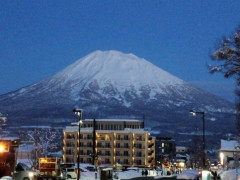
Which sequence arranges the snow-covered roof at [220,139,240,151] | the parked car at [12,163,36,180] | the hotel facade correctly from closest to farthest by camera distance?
the parked car at [12,163,36,180] < the snow-covered roof at [220,139,240,151] < the hotel facade

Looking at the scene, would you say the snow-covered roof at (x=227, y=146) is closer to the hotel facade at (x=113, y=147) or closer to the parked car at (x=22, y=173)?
the hotel facade at (x=113, y=147)

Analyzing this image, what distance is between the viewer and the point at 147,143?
389ft

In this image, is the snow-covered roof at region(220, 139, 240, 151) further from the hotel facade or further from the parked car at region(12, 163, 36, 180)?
the parked car at region(12, 163, 36, 180)

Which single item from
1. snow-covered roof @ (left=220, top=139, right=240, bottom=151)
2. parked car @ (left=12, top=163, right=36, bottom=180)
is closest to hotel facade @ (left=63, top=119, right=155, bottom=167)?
snow-covered roof @ (left=220, top=139, right=240, bottom=151)

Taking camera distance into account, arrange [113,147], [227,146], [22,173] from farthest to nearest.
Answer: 1. [113,147]
2. [227,146]
3. [22,173]

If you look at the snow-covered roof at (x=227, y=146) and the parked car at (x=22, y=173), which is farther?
the snow-covered roof at (x=227, y=146)

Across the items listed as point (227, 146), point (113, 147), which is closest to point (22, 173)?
point (227, 146)

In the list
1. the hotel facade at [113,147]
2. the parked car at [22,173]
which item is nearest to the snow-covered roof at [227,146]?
the hotel facade at [113,147]

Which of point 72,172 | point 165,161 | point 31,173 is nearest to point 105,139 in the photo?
point 165,161

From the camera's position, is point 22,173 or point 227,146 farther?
point 227,146

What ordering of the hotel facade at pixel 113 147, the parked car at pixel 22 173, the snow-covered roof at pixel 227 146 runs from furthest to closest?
the hotel facade at pixel 113 147
the snow-covered roof at pixel 227 146
the parked car at pixel 22 173

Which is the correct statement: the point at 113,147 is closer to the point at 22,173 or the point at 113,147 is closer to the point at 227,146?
the point at 227,146

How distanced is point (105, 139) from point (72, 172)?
254ft

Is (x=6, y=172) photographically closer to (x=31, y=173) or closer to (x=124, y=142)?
(x=31, y=173)
